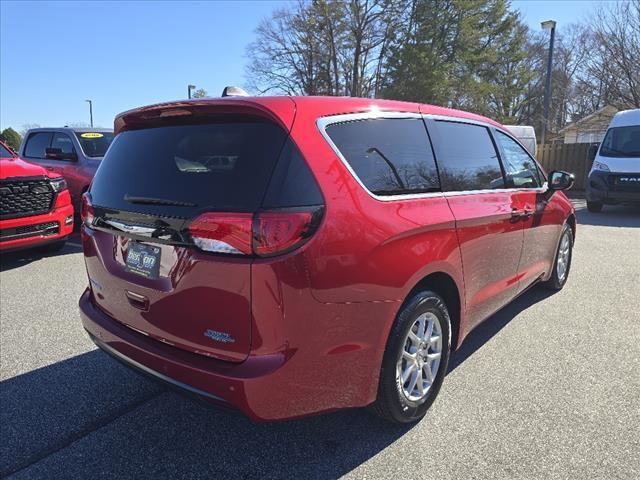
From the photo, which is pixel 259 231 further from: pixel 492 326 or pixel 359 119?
pixel 492 326

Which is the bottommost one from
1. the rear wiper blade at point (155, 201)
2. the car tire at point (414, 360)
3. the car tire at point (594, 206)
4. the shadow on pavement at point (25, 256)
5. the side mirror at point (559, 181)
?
the shadow on pavement at point (25, 256)

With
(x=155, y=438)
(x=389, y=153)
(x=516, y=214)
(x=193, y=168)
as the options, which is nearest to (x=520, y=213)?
(x=516, y=214)

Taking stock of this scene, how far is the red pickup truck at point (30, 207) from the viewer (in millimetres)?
6121

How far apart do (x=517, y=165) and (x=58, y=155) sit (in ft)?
25.2

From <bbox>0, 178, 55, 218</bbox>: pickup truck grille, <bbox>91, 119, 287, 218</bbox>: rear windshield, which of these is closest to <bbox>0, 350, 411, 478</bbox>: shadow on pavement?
<bbox>91, 119, 287, 218</bbox>: rear windshield

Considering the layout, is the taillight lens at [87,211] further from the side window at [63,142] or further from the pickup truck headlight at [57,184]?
the side window at [63,142]

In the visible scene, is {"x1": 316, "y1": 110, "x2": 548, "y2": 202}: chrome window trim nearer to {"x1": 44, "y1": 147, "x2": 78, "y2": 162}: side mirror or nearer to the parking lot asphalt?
the parking lot asphalt

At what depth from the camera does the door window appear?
889cm

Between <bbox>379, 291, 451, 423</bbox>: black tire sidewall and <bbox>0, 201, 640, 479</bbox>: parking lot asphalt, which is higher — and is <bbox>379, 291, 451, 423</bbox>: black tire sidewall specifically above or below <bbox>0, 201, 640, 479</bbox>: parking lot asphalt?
above

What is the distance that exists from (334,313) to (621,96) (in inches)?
863

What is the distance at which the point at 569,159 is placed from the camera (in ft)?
56.3

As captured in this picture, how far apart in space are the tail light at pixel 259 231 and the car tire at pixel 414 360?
2.60ft

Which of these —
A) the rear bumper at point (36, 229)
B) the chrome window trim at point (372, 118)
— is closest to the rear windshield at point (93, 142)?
the rear bumper at point (36, 229)

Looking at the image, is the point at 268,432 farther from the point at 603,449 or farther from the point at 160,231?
the point at 603,449
